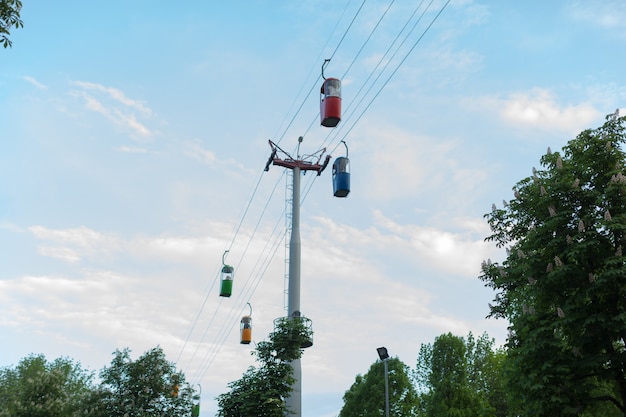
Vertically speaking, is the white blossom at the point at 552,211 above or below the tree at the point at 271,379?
above

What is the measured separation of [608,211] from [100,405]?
25.5 metres

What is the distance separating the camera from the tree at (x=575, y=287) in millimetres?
19250

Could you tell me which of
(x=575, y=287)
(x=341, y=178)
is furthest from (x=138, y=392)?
(x=575, y=287)

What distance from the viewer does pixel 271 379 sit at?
87.7 ft

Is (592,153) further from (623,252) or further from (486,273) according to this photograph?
(486,273)

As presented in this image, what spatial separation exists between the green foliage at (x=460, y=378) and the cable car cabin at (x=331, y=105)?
29093mm

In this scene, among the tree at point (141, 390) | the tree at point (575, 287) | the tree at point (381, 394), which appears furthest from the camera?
the tree at point (381, 394)

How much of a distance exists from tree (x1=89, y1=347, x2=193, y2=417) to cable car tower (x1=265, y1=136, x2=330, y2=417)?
751 cm

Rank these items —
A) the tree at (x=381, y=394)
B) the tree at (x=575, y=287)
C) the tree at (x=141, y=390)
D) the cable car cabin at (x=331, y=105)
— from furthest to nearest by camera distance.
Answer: the tree at (x=381, y=394) → the tree at (x=141, y=390) → the cable car cabin at (x=331, y=105) → the tree at (x=575, y=287)

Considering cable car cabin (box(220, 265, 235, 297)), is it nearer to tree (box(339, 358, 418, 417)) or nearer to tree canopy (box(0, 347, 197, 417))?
tree canopy (box(0, 347, 197, 417))

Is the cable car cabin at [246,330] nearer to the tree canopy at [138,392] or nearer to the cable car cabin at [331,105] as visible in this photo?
the tree canopy at [138,392]

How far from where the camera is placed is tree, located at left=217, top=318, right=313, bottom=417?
86.1 feet

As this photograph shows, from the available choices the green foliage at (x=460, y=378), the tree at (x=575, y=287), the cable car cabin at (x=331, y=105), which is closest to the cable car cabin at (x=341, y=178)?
the cable car cabin at (x=331, y=105)

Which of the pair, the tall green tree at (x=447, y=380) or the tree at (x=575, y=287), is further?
the tall green tree at (x=447, y=380)
